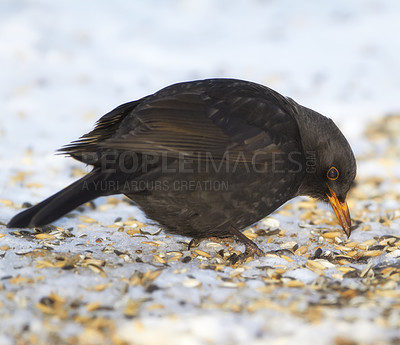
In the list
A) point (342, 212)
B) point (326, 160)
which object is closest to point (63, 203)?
point (326, 160)

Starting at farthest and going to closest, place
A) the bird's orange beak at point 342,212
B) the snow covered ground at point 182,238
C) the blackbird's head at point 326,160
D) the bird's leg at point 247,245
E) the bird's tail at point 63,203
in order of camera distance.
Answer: the bird's orange beak at point 342,212
the blackbird's head at point 326,160
the bird's leg at point 247,245
the bird's tail at point 63,203
the snow covered ground at point 182,238

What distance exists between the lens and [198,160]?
12.0 ft

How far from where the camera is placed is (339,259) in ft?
13.3

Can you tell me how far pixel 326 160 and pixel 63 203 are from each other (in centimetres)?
199

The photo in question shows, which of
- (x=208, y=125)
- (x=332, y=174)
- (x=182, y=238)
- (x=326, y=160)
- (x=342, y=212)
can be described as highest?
(x=208, y=125)

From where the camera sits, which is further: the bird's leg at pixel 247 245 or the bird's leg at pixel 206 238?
the bird's leg at pixel 206 238

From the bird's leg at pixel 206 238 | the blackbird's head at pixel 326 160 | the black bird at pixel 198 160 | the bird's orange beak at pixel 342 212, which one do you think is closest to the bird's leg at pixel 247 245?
the black bird at pixel 198 160

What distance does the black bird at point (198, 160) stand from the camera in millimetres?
3658

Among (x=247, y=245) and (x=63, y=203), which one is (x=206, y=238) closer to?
(x=247, y=245)

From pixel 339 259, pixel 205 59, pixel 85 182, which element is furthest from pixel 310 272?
pixel 205 59

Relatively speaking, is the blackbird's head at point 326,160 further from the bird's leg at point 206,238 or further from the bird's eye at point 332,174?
the bird's leg at point 206,238

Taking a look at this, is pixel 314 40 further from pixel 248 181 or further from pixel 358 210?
pixel 248 181

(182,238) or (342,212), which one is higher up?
(342,212)

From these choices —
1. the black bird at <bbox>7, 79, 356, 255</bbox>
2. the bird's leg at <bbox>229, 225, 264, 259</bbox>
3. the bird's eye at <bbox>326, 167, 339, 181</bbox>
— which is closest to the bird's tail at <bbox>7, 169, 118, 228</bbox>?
the black bird at <bbox>7, 79, 356, 255</bbox>
